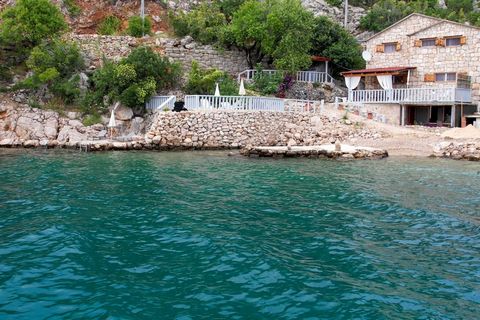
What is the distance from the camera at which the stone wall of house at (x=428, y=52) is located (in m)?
33.1

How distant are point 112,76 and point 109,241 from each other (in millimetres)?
23166

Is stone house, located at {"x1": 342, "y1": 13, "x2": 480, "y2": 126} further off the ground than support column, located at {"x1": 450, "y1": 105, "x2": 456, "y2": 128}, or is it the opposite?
stone house, located at {"x1": 342, "y1": 13, "x2": 480, "y2": 126}

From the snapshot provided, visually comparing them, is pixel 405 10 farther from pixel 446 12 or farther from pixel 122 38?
pixel 122 38

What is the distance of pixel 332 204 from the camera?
13789mm

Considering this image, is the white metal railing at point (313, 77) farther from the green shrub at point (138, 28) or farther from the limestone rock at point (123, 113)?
the limestone rock at point (123, 113)

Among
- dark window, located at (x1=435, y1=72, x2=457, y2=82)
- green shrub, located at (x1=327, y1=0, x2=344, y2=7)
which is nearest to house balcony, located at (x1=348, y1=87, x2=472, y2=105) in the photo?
dark window, located at (x1=435, y1=72, x2=457, y2=82)

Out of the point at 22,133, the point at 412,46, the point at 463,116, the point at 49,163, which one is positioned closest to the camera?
the point at 49,163

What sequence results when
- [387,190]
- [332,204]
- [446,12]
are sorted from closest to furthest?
[332,204] < [387,190] < [446,12]

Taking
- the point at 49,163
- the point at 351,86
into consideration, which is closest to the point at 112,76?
the point at 49,163

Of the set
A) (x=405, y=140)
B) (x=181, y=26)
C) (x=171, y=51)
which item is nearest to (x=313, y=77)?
(x=171, y=51)

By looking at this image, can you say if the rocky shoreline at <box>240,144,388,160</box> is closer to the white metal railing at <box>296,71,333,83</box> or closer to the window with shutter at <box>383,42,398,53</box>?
the white metal railing at <box>296,71,333,83</box>

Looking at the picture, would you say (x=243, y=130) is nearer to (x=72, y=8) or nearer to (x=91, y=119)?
(x=91, y=119)

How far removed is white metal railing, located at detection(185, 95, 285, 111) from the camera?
29.6 meters

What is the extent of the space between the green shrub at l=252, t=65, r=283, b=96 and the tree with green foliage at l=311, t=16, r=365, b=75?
21.5ft
